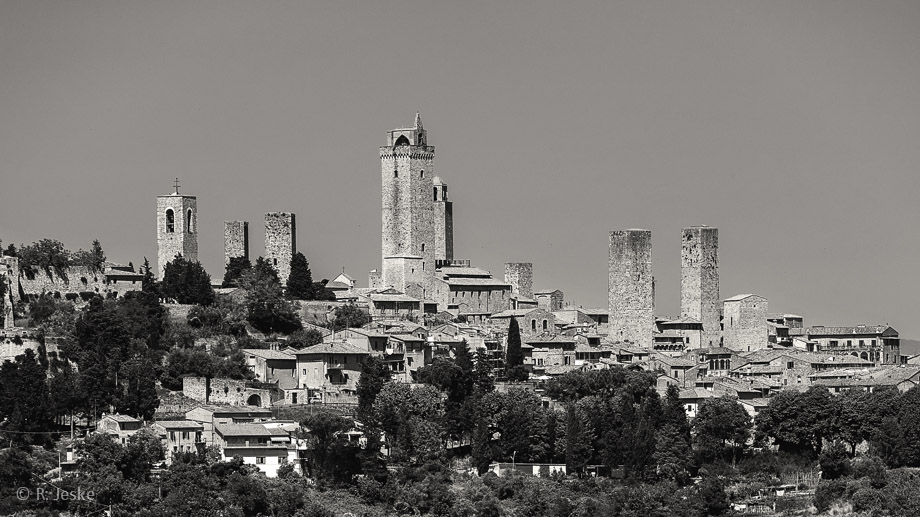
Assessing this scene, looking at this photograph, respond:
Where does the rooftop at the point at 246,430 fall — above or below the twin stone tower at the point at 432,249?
below

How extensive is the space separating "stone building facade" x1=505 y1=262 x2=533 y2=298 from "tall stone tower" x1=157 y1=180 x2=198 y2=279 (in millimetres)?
13034

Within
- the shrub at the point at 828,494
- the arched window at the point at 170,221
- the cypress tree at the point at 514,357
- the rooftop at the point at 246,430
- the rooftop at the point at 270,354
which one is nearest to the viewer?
the rooftop at the point at 246,430

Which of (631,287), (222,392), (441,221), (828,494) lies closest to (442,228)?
(441,221)

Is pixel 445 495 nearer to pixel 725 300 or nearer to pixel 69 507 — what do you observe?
pixel 69 507

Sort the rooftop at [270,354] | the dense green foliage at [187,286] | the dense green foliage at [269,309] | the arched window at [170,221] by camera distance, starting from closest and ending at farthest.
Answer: the rooftop at [270,354], the dense green foliage at [269,309], the dense green foliage at [187,286], the arched window at [170,221]

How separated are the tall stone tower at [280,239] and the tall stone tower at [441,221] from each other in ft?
23.5

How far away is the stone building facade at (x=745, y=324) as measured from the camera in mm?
75438

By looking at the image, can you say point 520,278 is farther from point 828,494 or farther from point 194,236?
point 828,494

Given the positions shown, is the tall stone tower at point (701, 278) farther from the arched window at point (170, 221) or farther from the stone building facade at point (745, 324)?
the arched window at point (170, 221)

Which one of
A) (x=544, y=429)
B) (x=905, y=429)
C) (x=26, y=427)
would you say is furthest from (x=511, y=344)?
(x=26, y=427)

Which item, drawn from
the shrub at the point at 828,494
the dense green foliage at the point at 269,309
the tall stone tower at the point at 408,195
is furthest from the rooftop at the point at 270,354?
the shrub at the point at 828,494

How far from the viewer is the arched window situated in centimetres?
6994

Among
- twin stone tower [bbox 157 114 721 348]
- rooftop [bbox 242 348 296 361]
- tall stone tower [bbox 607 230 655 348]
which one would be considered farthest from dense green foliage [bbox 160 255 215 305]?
tall stone tower [bbox 607 230 655 348]

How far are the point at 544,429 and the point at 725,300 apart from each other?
20.8 m
